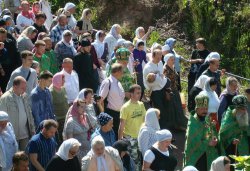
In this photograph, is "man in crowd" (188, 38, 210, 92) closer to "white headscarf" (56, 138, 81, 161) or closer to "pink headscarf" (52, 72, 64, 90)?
"pink headscarf" (52, 72, 64, 90)

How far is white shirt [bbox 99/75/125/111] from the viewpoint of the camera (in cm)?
1664

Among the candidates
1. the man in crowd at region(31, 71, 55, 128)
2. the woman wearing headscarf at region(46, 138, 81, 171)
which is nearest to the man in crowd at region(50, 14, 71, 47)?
the man in crowd at region(31, 71, 55, 128)

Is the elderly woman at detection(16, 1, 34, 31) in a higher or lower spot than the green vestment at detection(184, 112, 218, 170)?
higher

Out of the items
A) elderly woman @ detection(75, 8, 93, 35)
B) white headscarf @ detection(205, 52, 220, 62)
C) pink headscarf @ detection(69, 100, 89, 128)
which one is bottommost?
pink headscarf @ detection(69, 100, 89, 128)

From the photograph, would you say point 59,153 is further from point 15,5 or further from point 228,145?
point 15,5

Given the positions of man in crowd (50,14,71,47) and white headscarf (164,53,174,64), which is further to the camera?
man in crowd (50,14,71,47)

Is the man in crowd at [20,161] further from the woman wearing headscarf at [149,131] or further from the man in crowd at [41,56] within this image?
the man in crowd at [41,56]

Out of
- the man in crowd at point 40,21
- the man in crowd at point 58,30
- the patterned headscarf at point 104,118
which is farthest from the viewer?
the man in crowd at point 40,21

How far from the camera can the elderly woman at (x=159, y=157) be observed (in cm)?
1394

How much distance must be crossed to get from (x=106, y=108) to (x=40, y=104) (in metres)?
1.55

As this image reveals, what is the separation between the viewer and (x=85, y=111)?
50.6 feet

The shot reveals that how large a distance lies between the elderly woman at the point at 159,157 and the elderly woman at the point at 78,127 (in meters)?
1.47

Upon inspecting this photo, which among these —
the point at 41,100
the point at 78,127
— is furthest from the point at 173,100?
the point at 78,127

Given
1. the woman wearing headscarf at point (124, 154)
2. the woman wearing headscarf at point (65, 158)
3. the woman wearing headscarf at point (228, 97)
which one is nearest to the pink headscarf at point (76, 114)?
the woman wearing headscarf at point (124, 154)
